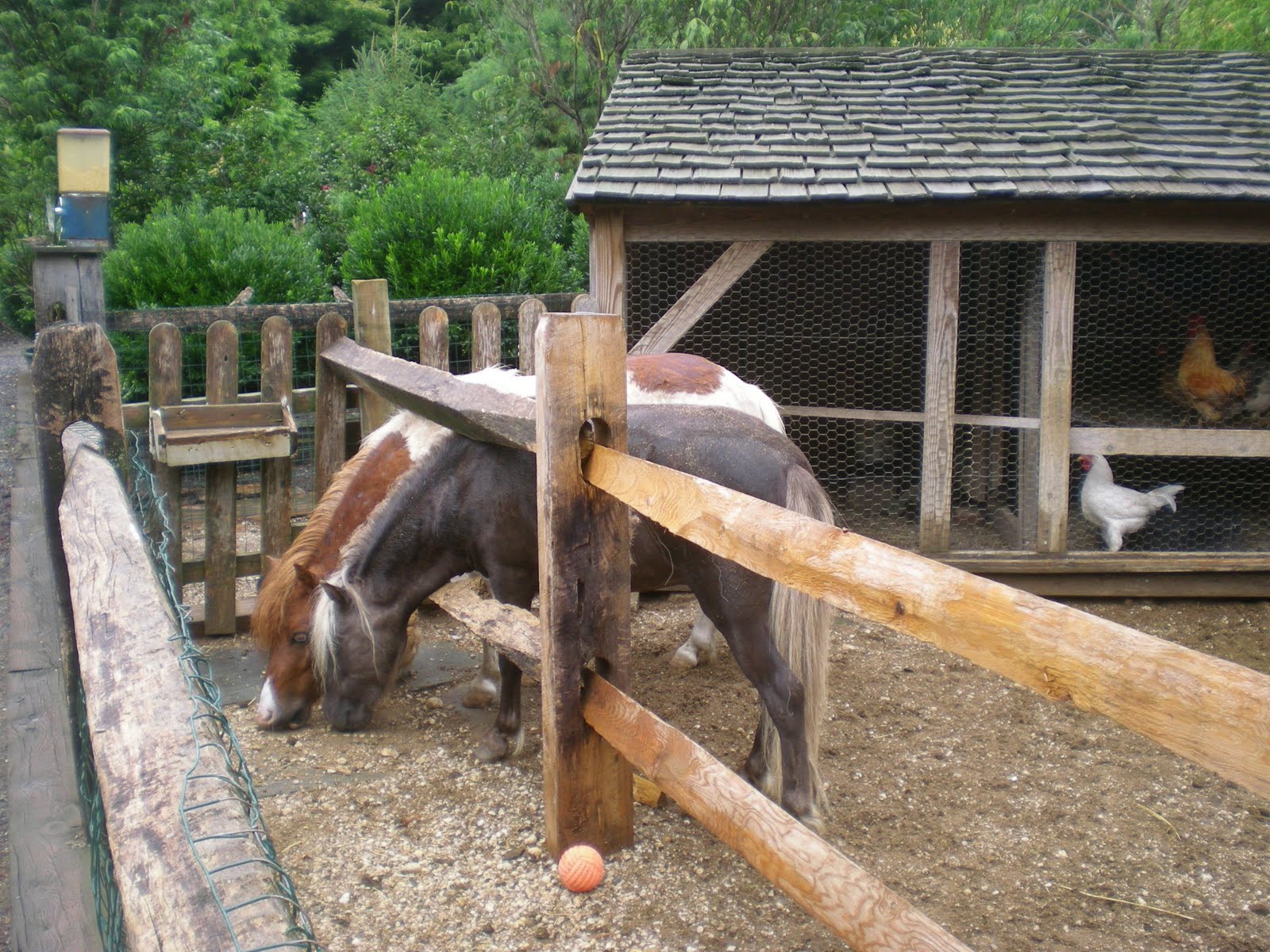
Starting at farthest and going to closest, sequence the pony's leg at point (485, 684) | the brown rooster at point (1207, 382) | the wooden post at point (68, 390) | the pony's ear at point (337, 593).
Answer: the brown rooster at point (1207, 382)
the pony's leg at point (485, 684)
the pony's ear at point (337, 593)
the wooden post at point (68, 390)

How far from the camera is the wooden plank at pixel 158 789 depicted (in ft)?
2.64

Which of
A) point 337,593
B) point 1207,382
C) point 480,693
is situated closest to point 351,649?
point 337,593

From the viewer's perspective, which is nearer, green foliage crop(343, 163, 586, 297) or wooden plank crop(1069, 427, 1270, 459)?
wooden plank crop(1069, 427, 1270, 459)

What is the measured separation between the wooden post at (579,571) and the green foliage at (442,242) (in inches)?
206

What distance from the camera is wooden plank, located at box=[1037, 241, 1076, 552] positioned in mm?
5289

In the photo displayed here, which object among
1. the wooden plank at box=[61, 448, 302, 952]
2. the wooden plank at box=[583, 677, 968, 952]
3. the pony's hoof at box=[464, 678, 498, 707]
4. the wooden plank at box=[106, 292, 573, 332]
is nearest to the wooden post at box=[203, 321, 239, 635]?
the wooden plank at box=[106, 292, 573, 332]

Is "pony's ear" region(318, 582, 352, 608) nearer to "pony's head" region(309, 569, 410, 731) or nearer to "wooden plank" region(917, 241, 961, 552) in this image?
"pony's head" region(309, 569, 410, 731)

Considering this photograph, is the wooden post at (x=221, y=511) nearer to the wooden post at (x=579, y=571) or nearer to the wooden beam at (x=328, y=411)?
the wooden beam at (x=328, y=411)

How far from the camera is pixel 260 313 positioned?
5000mm

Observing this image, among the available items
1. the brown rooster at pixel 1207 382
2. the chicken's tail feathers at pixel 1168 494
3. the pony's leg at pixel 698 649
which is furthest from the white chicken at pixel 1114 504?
the pony's leg at pixel 698 649

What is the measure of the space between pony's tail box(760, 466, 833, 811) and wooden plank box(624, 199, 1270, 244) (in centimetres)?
271

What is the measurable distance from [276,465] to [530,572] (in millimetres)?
1891

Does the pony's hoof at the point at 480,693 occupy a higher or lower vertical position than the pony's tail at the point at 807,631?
lower

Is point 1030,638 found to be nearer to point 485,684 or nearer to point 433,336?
point 485,684
